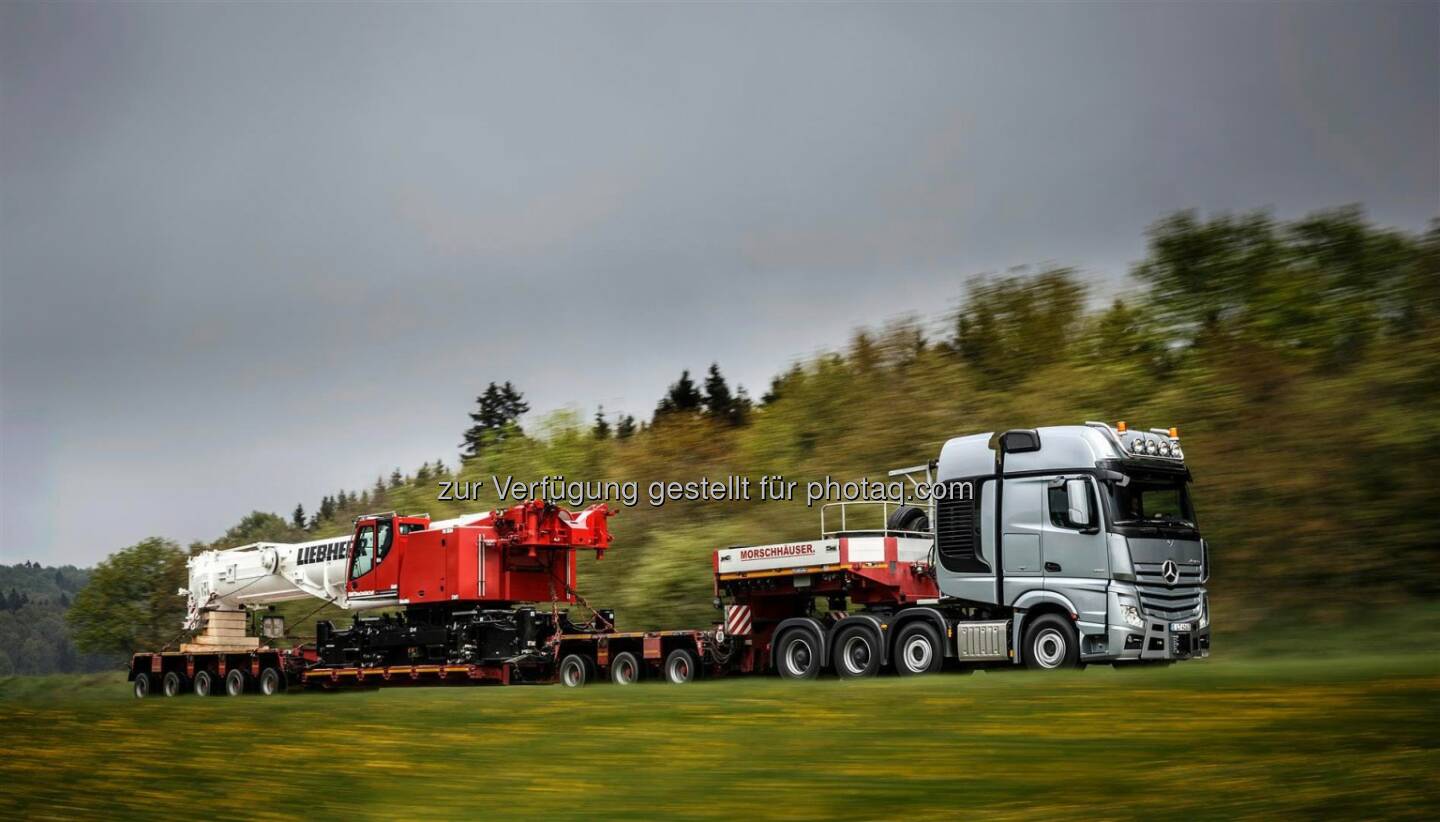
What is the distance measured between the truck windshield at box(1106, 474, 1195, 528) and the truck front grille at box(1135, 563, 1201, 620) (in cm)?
70

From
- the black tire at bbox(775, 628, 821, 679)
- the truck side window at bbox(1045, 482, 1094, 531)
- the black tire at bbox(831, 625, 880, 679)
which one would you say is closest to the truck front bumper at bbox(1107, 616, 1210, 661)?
the truck side window at bbox(1045, 482, 1094, 531)

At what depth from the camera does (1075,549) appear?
20.4 meters

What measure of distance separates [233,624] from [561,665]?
11.7 meters

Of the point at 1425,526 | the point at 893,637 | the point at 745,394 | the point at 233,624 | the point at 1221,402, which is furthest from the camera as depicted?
the point at 745,394

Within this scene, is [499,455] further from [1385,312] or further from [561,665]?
[1385,312]

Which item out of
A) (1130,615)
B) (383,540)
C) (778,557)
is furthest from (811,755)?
(383,540)

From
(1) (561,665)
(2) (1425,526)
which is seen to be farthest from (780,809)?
(2) (1425,526)

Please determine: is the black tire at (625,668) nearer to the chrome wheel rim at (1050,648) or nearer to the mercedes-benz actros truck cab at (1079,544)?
the mercedes-benz actros truck cab at (1079,544)

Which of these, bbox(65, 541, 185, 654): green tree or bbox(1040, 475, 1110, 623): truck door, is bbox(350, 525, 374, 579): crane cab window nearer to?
bbox(1040, 475, 1110, 623): truck door

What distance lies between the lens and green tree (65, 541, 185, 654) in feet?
242

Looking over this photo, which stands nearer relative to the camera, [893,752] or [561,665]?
[893,752]

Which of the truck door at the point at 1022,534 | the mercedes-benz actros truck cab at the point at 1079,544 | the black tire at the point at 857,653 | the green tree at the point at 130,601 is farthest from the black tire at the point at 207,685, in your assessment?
the green tree at the point at 130,601

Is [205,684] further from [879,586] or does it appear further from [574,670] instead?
[879,586]

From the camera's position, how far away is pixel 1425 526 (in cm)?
2711
